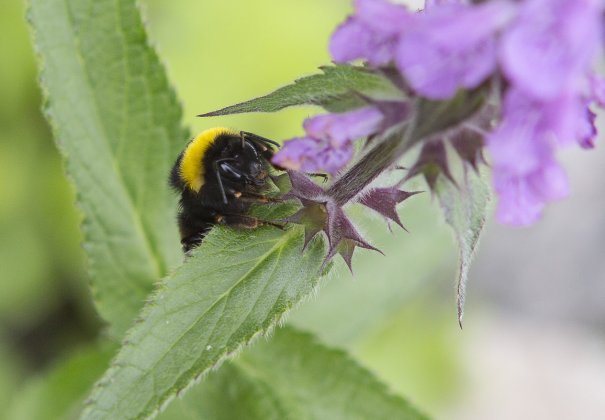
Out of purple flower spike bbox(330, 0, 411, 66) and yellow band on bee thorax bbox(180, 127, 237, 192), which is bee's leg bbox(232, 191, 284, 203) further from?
purple flower spike bbox(330, 0, 411, 66)

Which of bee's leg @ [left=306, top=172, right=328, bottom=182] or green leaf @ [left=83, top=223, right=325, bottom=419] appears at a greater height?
bee's leg @ [left=306, top=172, right=328, bottom=182]

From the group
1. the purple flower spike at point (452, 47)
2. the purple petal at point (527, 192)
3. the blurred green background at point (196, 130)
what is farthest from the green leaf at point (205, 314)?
the blurred green background at point (196, 130)

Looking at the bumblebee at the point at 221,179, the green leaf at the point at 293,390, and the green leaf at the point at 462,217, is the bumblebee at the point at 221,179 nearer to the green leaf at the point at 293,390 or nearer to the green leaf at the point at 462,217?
the green leaf at the point at 462,217

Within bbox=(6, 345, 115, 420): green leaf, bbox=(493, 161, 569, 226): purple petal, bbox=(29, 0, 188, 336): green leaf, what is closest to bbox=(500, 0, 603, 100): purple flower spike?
bbox=(493, 161, 569, 226): purple petal

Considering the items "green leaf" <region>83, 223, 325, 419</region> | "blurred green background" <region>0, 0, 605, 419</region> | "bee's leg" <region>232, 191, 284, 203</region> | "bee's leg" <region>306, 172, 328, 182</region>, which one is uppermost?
"bee's leg" <region>306, 172, 328, 182</region>

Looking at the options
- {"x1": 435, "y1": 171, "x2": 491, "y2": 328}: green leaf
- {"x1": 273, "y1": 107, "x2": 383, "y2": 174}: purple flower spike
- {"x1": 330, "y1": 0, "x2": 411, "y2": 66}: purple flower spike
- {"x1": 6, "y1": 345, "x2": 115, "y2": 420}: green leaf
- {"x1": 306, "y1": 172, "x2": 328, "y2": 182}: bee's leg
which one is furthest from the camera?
{"x1": 6, "y1": 345, "x2": 115, "y2": 420}: green leaf

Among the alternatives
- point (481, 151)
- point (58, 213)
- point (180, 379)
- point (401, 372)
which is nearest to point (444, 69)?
point (481, 151)
